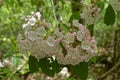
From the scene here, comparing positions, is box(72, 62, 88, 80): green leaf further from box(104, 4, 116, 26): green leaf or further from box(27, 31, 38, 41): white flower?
box(104, 4, 116, 26): green leaf

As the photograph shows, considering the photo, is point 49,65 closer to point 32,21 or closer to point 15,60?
point 32,21

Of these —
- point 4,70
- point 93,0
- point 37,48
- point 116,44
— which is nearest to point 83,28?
point 37,48

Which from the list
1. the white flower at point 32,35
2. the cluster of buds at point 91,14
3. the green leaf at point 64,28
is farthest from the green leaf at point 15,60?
the white flower at point 32,35

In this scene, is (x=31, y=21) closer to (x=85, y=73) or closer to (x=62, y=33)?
(x=62, y=33)

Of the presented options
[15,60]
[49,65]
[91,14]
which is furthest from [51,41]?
[15,60]

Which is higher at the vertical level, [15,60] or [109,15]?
[109,15]

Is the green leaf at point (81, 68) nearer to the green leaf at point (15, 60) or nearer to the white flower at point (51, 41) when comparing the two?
the white flower at point (51, 41)
